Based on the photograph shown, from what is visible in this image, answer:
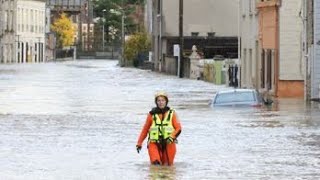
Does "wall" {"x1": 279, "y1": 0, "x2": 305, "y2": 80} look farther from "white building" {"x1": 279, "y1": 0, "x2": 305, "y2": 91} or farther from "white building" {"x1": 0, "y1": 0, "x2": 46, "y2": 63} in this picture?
"white building" {"x1": 0, "y1": 0, "x2": 46, "y2": 63}

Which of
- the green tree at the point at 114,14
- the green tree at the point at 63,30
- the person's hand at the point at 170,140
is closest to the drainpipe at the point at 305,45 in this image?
the person's hand at the point at 170,140

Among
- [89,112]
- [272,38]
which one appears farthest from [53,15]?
[89,112]

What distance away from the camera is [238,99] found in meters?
40.0

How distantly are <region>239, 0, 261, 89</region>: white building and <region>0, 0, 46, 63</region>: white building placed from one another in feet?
260

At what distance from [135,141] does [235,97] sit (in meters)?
15.4

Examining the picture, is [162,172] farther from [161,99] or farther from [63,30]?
[63,30]

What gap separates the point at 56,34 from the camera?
17462cm

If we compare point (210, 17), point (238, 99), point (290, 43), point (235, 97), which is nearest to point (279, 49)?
point (290, 43)

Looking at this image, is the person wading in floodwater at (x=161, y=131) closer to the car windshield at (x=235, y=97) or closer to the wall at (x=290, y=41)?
the car windshield at (x=235, y=97)

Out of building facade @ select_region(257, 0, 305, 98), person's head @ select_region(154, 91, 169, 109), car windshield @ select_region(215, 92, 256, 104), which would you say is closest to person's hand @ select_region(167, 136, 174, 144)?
person's head @ select_region(154, 91, 169, 109)

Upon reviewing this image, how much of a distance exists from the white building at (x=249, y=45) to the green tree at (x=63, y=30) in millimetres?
113656

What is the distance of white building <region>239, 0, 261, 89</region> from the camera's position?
185 ft

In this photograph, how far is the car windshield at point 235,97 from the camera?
40125mm

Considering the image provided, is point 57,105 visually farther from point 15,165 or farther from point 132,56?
point 132,56
